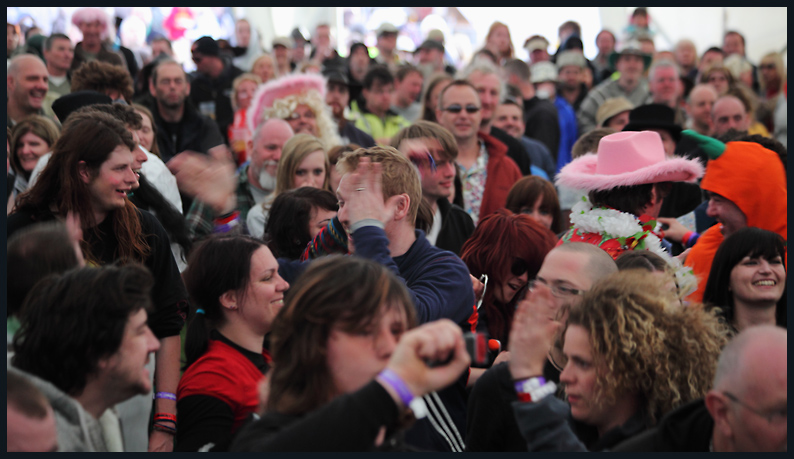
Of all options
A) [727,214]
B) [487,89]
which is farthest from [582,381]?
[487,89]

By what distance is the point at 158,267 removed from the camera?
10.5 ft

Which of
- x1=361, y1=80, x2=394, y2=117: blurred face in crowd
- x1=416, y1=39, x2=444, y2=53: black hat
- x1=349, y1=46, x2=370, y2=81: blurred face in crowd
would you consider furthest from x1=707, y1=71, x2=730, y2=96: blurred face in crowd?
x1=349, y1=46, x2=370, y2=81: blurred face in crowd

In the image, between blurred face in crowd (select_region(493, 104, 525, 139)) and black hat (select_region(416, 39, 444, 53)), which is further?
→ black hat (select_region(416, 39, 444, 53))

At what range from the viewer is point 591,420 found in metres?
2.21

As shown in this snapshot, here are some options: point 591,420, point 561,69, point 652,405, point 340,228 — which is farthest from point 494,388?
point 561,69

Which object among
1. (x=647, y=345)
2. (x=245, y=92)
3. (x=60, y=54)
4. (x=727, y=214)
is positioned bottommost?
(x=727, y=214)

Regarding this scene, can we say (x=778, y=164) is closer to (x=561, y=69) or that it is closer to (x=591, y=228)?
(x=591, y=228)

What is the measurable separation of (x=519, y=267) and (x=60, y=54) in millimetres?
5222

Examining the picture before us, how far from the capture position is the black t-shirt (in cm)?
309

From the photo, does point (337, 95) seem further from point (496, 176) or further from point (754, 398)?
point (754, 398)

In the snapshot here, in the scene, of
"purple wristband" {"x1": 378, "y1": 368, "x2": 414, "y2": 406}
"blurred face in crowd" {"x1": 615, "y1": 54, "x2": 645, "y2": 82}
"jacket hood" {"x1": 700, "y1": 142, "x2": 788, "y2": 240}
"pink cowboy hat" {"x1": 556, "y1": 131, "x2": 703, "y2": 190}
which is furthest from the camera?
"blurred face in crowd" {"x1": 615, "y1": 54, "x2": 645, "y2": 82}

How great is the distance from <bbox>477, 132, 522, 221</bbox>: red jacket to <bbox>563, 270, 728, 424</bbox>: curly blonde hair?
2999 millimetres

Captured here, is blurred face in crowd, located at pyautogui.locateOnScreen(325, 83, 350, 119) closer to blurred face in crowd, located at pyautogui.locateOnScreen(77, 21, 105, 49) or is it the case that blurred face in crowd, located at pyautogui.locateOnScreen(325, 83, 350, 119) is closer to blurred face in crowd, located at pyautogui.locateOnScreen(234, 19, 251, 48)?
blurred face in crowd, located at pyautogui.locateOnScreen(77, 21, 105, 49)

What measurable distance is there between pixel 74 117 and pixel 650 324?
2334 millimetres
